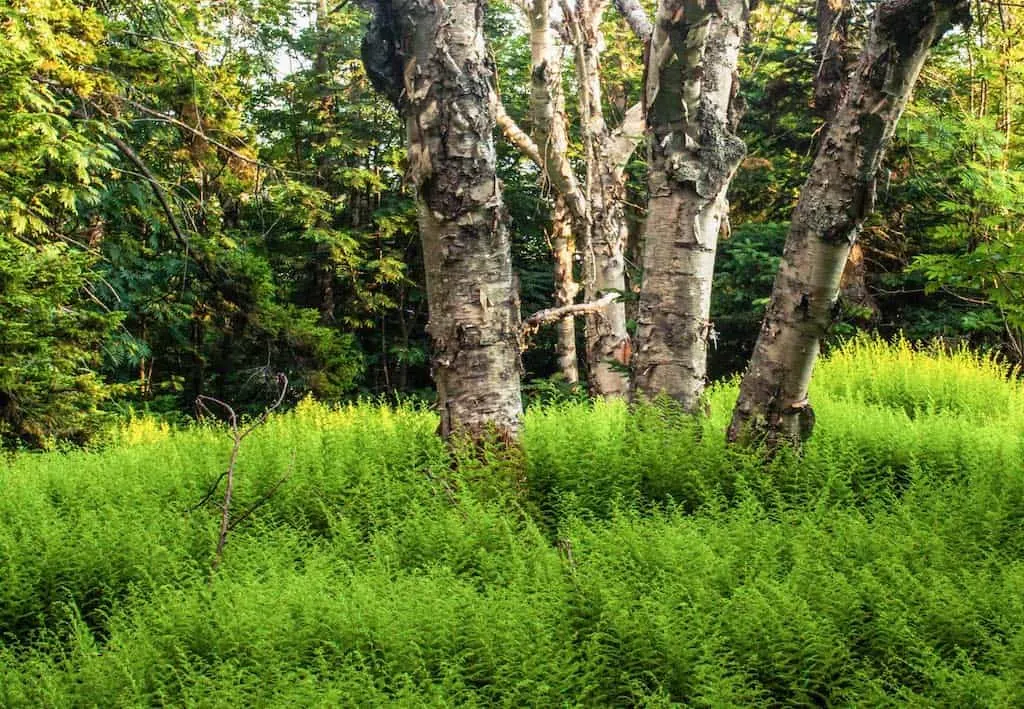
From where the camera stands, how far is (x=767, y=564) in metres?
3.80

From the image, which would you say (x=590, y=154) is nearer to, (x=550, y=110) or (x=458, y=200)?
(x=550, y=110)

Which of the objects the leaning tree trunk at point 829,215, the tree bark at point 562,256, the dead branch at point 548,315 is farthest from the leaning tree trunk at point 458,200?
the tree bark at point 562,256

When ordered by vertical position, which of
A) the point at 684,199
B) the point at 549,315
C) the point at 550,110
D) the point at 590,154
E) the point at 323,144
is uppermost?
the point at 323,144

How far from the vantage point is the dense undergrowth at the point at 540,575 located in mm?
3146

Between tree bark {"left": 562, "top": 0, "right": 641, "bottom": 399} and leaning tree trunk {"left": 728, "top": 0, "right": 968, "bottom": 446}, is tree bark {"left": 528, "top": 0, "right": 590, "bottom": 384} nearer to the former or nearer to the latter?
tree bark {"left": 562, "top": 0, "right": 641, "bottom": 399}

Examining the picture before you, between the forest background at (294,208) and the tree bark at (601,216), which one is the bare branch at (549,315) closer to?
the forest background at (294,208)

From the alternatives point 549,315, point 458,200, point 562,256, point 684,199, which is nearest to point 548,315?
point 549,315

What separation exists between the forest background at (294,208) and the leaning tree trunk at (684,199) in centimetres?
44

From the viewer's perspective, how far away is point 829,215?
16.0ft

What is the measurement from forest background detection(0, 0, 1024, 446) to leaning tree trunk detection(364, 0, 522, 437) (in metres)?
0.36

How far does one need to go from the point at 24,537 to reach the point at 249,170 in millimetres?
12265

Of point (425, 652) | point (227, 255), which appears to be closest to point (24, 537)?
point (425, 652)

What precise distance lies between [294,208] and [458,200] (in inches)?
370

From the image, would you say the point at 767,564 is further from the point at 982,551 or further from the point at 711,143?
the point at 711,143
